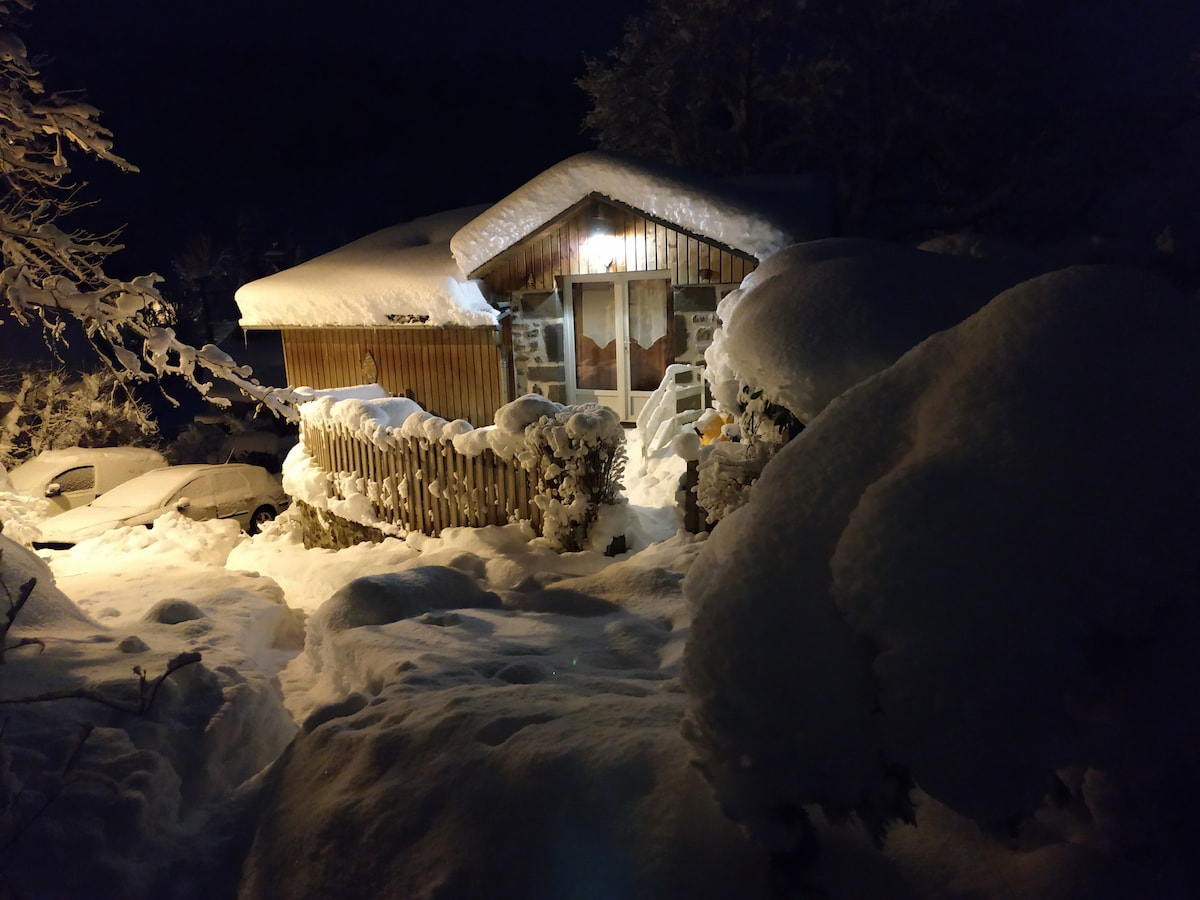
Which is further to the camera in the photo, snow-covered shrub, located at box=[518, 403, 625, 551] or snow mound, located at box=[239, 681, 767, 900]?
snow-covered shrub, located at box=[518, 403, 625, 551]

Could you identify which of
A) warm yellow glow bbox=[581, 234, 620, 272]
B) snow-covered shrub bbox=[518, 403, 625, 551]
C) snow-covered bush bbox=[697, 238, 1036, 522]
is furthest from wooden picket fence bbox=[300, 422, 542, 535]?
snow-covered bush bbox=[697, 238, 1036, 522]

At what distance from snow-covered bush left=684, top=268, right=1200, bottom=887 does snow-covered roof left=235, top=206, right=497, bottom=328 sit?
10.9 m

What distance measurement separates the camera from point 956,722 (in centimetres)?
200

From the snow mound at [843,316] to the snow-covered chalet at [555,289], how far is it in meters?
6.48

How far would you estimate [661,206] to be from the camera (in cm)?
1091

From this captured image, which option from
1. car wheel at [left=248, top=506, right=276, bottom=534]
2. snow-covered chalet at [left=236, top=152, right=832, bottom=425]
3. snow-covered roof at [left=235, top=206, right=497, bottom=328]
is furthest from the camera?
car wheel at [left=248, top=506, right=276, bottom=534]

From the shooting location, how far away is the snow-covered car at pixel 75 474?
1272 centimetres

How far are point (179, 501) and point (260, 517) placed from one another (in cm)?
147

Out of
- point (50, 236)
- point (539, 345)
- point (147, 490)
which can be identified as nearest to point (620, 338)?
point (539, 345)

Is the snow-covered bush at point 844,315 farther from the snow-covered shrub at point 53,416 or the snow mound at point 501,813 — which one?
the snow-covered shrub at point 53,416

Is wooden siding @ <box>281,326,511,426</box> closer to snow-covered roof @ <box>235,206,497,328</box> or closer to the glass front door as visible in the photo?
snow-covered roof @ <box>235,206,497,328</box>

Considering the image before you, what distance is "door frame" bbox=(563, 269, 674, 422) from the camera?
12336 millimetres

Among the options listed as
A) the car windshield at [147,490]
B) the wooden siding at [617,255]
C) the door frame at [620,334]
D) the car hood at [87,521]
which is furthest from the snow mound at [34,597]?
the door frame at [620,334]

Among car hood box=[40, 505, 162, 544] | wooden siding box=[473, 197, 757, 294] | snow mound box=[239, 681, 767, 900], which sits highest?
wooden siding box=[473, 197, 757, 294]
